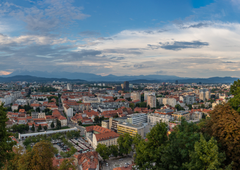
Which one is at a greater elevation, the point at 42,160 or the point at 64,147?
the point at 42,160

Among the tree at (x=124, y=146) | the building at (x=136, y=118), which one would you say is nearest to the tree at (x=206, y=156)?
the tree at (x=124, y=146)

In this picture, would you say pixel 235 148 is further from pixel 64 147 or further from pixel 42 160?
pixel 64 147

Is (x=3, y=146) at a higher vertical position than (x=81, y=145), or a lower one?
higher

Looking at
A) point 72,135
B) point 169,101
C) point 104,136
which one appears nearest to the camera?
point 104,136

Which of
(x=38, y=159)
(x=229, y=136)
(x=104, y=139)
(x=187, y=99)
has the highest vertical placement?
(x=229, y=136)

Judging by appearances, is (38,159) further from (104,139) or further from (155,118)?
(155,118)

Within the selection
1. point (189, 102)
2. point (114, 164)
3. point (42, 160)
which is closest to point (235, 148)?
point (42, 160)

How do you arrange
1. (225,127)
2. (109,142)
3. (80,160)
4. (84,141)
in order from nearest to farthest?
1. (225,127)
2. (80,160)
3. (109,142)
4. (84,141)

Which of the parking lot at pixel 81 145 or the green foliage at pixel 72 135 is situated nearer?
the parking lot at pixel 81 145

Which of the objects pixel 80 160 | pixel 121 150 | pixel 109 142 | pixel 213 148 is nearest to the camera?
pixel 213 148

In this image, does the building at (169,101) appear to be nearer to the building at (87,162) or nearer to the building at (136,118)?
the building at (136,118)

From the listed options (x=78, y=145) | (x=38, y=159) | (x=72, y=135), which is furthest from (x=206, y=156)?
(x=72, y=135)
